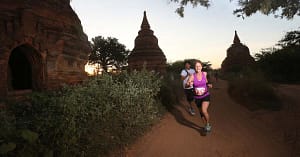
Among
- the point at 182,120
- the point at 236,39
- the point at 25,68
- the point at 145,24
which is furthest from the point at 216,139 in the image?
the point at 236,39

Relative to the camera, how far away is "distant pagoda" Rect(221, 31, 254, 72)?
2598 cm

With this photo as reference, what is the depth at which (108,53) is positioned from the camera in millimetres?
31297

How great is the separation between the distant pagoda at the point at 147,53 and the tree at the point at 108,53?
43.4 feet

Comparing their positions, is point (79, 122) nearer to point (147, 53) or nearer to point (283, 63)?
point (147, 53)

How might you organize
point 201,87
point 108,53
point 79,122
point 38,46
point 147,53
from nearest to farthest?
point 79,122, point 201,87, point 38,46, point 147,53, point 108,53

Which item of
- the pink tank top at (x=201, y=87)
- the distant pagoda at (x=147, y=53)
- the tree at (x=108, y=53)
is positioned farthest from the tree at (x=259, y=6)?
the tree at (x=108, y=53)

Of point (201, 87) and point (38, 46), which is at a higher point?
point (38, 46)

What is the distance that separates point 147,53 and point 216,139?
1202cm

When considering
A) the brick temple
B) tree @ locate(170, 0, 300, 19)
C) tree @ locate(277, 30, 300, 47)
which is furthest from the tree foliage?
the brick temple

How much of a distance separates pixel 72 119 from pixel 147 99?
2.59 m

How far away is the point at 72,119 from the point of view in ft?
14.4

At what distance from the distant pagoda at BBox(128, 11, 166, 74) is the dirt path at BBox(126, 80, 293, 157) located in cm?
942

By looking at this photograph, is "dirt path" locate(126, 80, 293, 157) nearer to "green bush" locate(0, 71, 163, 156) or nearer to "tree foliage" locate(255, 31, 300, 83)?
"green bush" locate(0, 71, 163, 156)

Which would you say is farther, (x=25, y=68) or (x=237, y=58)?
(x=237, y=58)
